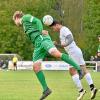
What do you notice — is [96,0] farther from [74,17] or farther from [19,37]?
[74,17]

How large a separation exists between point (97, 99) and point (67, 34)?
189 centimetres

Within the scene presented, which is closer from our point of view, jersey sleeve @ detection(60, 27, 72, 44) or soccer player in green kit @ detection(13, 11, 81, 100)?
soccer player in green kit @ detection(13, 11, 81, 100)

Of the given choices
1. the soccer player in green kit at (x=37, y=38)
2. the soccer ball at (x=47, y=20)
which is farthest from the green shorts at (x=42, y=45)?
the soccer ball at (x=47, y=20)

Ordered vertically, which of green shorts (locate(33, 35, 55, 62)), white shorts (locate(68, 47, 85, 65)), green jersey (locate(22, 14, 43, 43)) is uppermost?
green jersey (locate(22, 14, 43, 43))

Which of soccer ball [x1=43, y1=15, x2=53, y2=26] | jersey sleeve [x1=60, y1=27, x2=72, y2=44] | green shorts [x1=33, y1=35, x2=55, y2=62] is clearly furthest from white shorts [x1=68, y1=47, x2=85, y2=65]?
soccer ball [x1=43, y1=15, x2=53, y2=26]

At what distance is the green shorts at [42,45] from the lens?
13352 mm

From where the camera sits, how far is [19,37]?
229 feet

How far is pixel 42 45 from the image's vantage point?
530 inches

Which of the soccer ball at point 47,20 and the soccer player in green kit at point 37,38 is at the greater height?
the soccer ball at point 47,20

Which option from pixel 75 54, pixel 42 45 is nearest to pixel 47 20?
pixel 42 45

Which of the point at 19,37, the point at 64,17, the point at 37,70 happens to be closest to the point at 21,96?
the point at 37,70

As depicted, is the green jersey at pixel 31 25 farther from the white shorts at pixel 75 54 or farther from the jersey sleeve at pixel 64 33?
the white shorts at pixel 75 54

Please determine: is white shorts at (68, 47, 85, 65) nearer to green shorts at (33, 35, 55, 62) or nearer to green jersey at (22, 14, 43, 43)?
green shorts at (33, 35, 55, 62)

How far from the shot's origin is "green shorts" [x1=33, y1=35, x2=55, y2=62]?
1335cm
